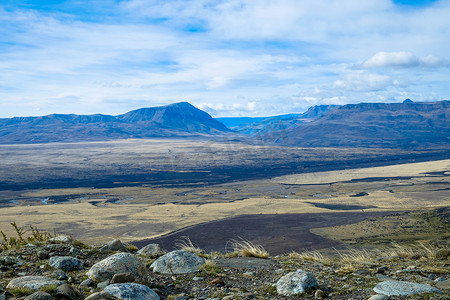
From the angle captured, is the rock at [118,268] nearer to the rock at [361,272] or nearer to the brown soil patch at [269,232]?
the rock at [361,272]

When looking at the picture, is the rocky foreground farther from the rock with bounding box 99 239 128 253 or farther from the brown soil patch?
the brown soil patch

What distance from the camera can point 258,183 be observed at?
90000 millimetres

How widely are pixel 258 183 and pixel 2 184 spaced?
66.2 meters

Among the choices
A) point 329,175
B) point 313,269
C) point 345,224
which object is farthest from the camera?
point 329,175

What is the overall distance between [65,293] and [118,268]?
1.26 m

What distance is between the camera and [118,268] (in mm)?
5898

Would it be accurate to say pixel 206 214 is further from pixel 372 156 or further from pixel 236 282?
pixel 372 156

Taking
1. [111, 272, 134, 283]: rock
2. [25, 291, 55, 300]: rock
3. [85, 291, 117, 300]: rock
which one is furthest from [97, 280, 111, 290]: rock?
[25, 291, 55, 300]: rock

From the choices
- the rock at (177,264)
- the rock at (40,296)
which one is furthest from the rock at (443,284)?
the rock at (40,296)

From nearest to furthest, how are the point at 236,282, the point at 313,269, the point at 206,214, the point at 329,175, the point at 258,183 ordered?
Answer: the point at 236,282 → the point at 313,269 → the point at 206,214 → the point at 258,183 → the point at 329,175

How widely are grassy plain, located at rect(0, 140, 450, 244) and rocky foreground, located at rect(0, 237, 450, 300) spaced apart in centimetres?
3275

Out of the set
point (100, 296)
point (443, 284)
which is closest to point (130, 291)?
point (100, 296)

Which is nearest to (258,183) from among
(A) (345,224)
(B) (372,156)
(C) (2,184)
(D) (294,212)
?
(D) (294,212)

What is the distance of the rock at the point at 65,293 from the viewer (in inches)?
184
